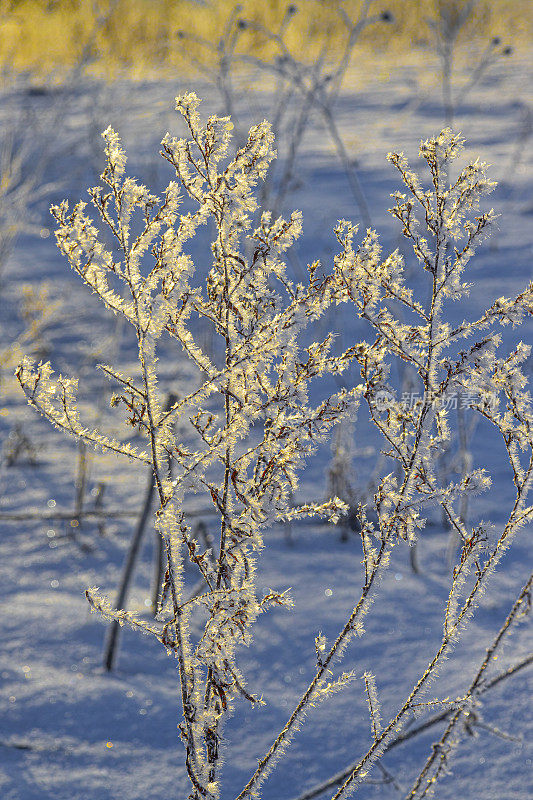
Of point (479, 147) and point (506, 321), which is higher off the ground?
point (479, 147)

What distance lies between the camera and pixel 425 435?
0.93 metres

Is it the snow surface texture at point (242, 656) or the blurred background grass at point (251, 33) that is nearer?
the snow surface texture at point (242, 656)

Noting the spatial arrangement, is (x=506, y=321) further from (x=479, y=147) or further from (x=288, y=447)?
(x=479, y=147)

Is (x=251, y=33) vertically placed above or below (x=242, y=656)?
above

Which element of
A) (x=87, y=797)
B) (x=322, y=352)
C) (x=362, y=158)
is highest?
(x=362, y=158)

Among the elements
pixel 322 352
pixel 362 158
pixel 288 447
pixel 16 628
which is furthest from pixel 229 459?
pixel 362 158

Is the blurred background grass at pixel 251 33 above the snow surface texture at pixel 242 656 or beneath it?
above

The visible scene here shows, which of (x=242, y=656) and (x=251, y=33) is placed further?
(x=251, y=33)

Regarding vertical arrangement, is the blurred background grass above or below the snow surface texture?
above

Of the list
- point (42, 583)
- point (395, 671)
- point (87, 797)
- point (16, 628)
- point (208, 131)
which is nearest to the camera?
point (208, 131)

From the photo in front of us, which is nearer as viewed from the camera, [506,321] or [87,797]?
[506,321]

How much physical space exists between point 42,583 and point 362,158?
16.9 feet

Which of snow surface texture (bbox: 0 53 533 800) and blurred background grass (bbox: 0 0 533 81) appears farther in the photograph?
blurred background grass (bbox: 0 0 533 81)

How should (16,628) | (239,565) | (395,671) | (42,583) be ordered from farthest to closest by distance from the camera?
(42,583)
(16,628)
(395,671)
(239,565)
